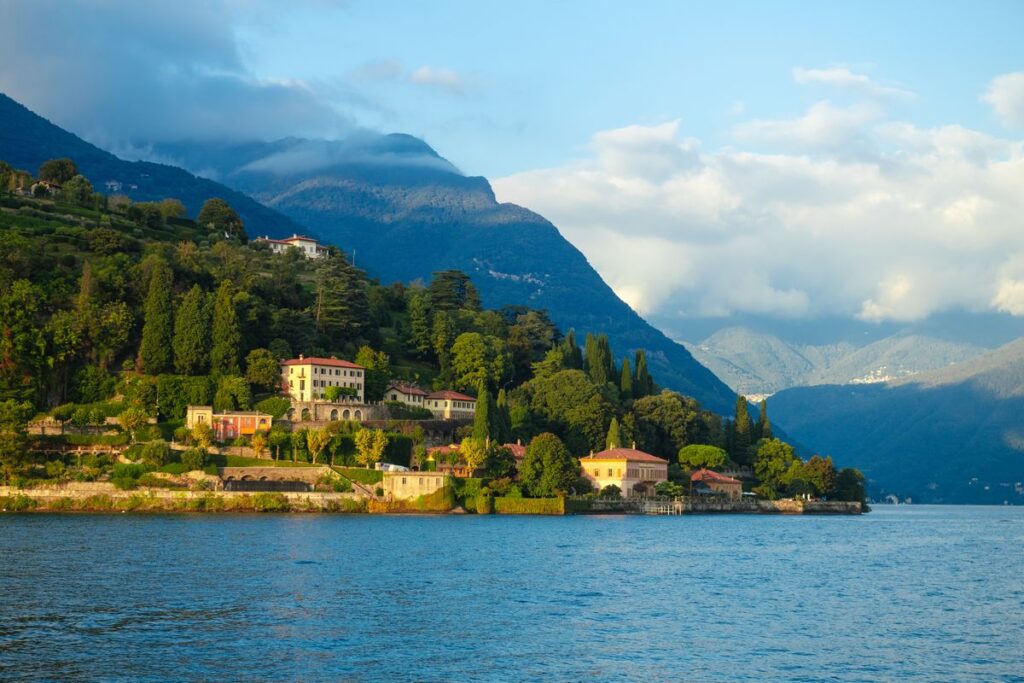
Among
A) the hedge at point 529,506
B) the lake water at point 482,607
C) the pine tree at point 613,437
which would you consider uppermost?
the pine tree at point 613,437

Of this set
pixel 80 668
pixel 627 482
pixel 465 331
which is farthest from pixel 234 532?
pixel 465 331

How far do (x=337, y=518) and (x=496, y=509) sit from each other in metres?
16.8

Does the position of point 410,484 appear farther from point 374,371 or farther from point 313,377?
point 374,371

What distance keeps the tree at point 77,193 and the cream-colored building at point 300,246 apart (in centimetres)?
2479

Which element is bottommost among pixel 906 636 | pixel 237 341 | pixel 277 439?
pixel 906 636

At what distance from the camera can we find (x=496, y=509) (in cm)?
10325

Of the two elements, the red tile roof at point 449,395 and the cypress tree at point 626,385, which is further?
the cypress tree at point 626,385

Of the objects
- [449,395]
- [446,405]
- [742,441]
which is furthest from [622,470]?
[742,441]

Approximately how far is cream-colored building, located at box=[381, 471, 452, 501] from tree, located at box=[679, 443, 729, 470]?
39.1 metres

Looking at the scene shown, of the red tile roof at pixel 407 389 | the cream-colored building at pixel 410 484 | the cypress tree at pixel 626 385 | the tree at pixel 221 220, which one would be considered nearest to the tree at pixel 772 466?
the cypress tree at pixel 626 385

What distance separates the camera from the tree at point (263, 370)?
363 feet

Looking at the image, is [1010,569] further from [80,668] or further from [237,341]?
[237,341]

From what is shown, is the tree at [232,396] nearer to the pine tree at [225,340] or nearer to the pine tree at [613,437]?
the pine tree at [225,340]

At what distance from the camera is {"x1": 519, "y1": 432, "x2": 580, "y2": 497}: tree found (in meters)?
104
